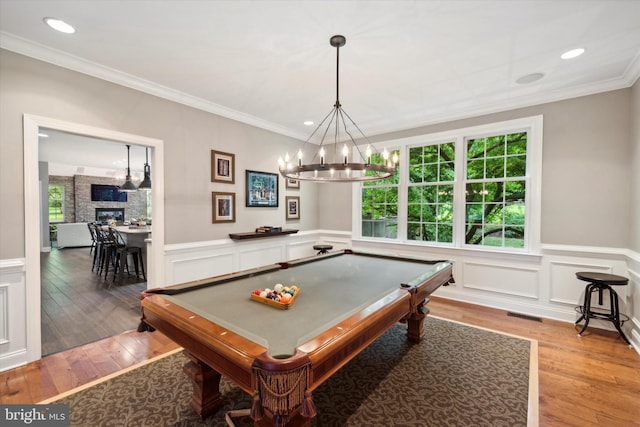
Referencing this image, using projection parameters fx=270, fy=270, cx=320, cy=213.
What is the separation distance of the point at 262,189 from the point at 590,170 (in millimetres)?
4385

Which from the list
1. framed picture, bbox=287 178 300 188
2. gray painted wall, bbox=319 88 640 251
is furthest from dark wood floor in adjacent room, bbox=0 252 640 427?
framed picture, bbox=287 178 300 188

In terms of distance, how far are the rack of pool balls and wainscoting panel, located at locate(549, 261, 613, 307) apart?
→ 3.46m

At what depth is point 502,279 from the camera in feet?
12.4

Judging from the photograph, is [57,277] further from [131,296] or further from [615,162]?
[615,162]

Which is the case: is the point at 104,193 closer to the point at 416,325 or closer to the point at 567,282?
the point at 416,325

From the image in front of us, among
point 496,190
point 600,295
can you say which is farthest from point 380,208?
point 600,295

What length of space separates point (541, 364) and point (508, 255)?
62.1 inches

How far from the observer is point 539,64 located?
9.04 feet

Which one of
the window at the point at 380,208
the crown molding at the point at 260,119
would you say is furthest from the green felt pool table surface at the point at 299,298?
the crown molding at the point at 260,119

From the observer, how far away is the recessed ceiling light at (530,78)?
2977 mm

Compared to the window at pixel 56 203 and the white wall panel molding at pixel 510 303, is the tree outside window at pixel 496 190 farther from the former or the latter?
the window at pixel 56 203

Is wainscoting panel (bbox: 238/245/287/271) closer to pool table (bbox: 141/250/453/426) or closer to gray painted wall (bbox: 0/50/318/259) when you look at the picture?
gray painted wall (bbox: 0/50/318/259)

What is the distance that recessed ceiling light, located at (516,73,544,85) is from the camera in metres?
2.98

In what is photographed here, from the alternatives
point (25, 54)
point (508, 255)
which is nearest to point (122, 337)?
point (25, 54)
